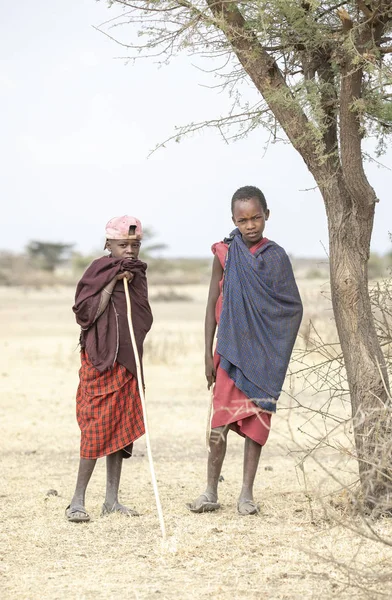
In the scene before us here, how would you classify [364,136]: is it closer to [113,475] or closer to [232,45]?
[232,45]

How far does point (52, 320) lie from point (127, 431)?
18206 millimetres

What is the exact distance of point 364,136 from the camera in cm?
548

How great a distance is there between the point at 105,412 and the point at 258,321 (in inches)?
41.8

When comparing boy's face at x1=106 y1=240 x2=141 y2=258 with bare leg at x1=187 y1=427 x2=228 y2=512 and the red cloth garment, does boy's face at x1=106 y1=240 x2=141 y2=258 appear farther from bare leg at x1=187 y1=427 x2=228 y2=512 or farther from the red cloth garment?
bare leg at x1=187 y1=427 x2=228 y2=512

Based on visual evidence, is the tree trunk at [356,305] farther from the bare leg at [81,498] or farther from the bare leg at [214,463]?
the bare leg at [81,498]

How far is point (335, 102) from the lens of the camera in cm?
536

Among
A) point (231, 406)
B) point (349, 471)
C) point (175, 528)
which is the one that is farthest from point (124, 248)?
point (349, 471)

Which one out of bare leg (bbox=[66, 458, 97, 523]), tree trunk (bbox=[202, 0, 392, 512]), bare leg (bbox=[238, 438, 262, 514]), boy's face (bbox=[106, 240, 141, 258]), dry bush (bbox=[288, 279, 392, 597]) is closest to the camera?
dry bush (bbox=[288, 279, 392, 597])

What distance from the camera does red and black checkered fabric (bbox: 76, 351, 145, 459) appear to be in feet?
18.1

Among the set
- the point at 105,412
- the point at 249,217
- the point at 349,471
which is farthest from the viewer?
the point at 105,412

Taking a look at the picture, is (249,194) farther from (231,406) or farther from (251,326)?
(231,406)

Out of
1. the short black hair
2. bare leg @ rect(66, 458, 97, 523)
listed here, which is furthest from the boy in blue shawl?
bare leg @ rect(66, 458, 97, 523)

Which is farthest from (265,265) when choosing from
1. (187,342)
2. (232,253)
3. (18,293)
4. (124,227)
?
(18,293)

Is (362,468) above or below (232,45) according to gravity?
below
